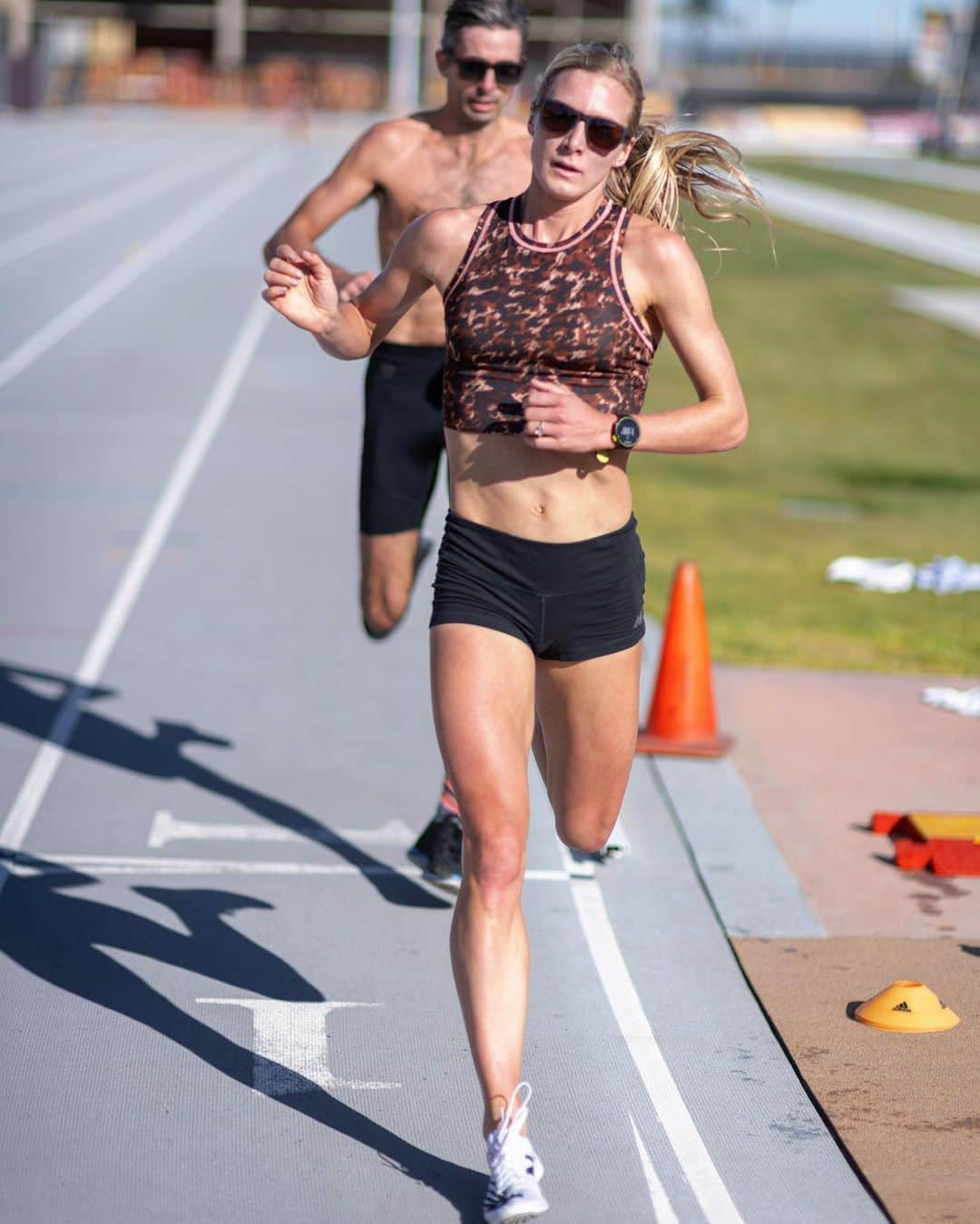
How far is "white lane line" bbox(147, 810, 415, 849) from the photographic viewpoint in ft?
20.6

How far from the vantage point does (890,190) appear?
176ft

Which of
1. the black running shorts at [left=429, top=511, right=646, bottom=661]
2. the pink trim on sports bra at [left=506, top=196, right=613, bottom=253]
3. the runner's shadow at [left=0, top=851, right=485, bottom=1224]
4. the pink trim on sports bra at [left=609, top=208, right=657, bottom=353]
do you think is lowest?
the runner's shadow at [left=0, top=851, right=485, bottom=1224]

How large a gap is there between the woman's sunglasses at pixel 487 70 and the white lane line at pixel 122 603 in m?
2.84

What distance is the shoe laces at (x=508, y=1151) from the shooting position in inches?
→ 149

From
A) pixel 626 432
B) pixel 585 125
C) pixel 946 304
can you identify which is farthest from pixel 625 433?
pixel 946 304

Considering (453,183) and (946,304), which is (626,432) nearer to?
(453,183)

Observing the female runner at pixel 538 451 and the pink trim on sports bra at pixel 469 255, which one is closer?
the female runner at pixel 538 451

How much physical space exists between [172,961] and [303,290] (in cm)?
200

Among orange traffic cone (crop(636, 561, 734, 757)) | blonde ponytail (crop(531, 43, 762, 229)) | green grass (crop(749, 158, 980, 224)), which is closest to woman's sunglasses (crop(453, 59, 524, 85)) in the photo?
blonde ponytail (crop(531, 43, 762, 229))

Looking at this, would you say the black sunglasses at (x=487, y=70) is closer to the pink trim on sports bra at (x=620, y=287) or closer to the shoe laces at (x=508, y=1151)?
the pink trim on sports bra at (x=620, y=287)

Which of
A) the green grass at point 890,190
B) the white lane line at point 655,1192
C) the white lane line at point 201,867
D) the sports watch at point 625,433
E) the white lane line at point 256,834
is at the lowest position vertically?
the green grass at point 890,190

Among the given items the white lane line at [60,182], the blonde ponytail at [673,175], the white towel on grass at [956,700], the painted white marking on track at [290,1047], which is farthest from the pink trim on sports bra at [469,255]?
the white lane line at [60,182]

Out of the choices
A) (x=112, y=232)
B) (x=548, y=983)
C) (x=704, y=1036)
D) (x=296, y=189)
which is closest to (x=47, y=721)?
(x=548, y=983)

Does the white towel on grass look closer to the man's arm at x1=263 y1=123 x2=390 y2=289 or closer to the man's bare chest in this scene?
the man's bare chest
